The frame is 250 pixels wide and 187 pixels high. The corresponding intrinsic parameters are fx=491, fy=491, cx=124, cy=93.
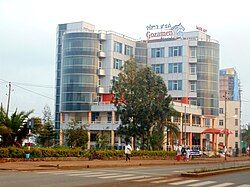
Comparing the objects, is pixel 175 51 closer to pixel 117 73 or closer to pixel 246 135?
pixel 117 73

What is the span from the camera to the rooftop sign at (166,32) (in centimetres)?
10244

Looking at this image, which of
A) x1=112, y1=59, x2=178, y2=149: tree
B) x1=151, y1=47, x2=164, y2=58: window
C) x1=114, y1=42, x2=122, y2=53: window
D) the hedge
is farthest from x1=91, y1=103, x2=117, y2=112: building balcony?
the hedge

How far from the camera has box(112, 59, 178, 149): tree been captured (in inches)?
2040

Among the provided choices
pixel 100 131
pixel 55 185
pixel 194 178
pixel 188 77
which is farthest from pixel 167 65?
pixel 55 185

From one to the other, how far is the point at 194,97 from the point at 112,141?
2385 cm

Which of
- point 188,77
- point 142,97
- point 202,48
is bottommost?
point 142,97

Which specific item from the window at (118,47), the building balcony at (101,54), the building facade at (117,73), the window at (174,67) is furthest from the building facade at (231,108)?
the building balcony at (101,54)

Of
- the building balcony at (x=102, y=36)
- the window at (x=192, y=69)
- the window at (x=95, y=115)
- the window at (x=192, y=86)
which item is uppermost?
the building balcony at (x=102, y=36)

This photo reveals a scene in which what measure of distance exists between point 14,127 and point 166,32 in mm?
71134

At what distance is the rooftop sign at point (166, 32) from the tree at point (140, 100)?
50.0 meters

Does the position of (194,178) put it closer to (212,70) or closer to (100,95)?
(100,95)

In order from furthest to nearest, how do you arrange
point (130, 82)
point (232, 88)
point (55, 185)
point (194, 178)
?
point (232, 88)
point (130, 82)
point (194, 178)
point (55, 185)

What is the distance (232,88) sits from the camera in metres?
130

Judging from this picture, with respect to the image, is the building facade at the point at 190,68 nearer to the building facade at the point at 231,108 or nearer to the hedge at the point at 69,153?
the building facade at the point at 231,108
